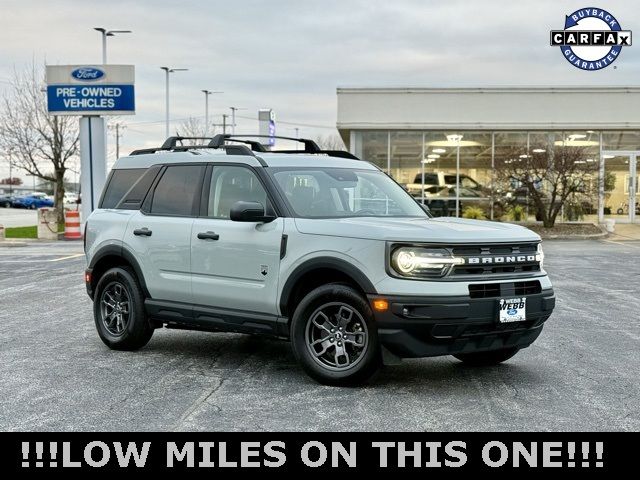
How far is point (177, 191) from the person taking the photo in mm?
8023

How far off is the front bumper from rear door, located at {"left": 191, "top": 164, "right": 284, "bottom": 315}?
3.69 feet

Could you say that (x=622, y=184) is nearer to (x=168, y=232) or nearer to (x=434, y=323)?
(x=168, y=232)

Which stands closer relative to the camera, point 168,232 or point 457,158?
point 168,232

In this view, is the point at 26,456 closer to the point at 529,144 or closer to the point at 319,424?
the point at 319,424

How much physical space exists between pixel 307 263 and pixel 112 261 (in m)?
2.74

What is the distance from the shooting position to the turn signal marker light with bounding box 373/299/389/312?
625 centimetres

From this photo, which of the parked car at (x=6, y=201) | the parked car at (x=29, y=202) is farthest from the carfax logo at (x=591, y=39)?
the parked car at (x=6, y=201)

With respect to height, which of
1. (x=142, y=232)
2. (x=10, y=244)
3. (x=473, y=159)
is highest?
(x=473, y=159)

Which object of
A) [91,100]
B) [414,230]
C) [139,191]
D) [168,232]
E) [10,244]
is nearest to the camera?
[414,230]

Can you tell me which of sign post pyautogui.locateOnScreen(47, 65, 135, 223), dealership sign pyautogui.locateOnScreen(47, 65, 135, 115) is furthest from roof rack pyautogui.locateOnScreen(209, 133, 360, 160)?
dealership sign pyautogui.locateOnScreen(47, 65, 135, 115)

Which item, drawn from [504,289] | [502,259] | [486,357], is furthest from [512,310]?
[486,357]

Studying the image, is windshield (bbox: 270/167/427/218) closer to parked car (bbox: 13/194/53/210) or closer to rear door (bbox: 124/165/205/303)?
rear door (bbox: 124/165/205/303)

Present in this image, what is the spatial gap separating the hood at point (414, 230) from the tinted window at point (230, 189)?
679 mm

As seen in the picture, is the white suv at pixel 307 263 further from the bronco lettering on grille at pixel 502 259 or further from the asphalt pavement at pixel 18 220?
the asphalt pavement at pixel 18 220
